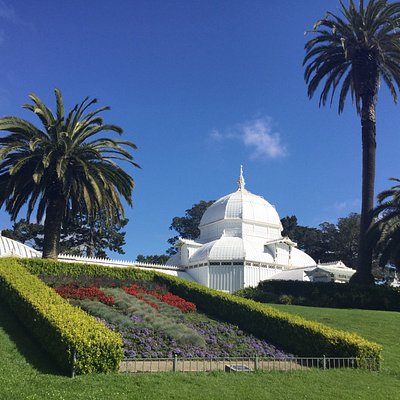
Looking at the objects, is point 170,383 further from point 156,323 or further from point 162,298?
point 162,298

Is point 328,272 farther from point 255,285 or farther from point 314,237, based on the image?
point 314,237

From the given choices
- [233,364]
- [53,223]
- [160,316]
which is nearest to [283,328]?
[233,364]

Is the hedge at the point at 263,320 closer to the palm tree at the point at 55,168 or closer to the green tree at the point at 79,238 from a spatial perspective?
the palm tree at the point at 55,168

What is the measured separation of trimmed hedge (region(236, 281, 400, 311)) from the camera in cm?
3045

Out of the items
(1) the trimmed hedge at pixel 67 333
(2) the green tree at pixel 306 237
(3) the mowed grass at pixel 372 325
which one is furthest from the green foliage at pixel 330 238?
(1) the trimmed hedge at pixel 67 333

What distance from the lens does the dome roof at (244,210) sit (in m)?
46.6

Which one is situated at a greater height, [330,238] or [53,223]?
[330,238]

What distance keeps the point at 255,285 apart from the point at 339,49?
18.7 m

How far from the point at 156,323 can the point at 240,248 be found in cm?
2268

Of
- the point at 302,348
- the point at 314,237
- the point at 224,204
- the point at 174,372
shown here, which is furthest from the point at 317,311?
the point at 314,237

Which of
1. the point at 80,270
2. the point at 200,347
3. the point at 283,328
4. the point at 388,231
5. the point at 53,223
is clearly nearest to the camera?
the point at 200,347

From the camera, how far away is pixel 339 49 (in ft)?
113

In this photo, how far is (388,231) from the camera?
31531mm

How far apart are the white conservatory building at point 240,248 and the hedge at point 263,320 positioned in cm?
1267
